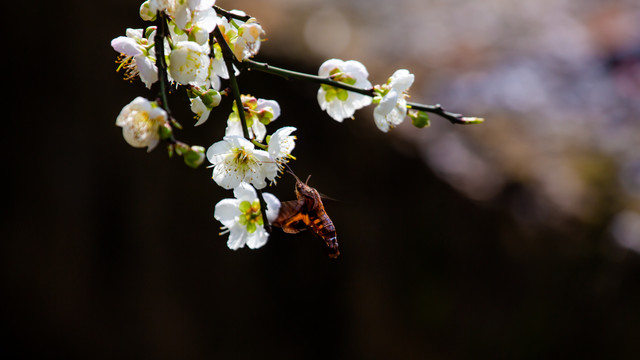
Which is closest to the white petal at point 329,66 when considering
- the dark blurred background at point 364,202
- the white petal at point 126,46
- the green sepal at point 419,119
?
the green sepal at point 419,119

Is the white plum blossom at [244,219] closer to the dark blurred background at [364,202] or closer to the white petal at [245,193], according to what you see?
the white petal at [245,193]

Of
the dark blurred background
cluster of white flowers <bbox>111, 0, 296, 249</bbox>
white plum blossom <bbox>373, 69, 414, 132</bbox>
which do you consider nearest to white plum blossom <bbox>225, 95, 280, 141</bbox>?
cluster of white flowers <bbox>111, 0, 296, 249</bbox>

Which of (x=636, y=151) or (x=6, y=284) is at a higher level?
(x=636, y=151)

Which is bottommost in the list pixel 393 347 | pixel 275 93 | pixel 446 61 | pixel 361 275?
pixel 393 347

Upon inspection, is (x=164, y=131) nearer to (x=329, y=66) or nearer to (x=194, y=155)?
(x=194, y=155)

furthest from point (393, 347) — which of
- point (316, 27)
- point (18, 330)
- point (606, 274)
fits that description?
point (18, 330)

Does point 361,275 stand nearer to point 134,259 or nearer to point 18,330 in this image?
point 134,259

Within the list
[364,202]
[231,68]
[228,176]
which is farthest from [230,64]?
[364,202]

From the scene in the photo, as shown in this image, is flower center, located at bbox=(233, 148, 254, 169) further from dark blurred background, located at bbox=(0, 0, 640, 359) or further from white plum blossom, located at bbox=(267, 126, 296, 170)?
dark blurred background, located at bbox=(0, 0, 640, 359)
